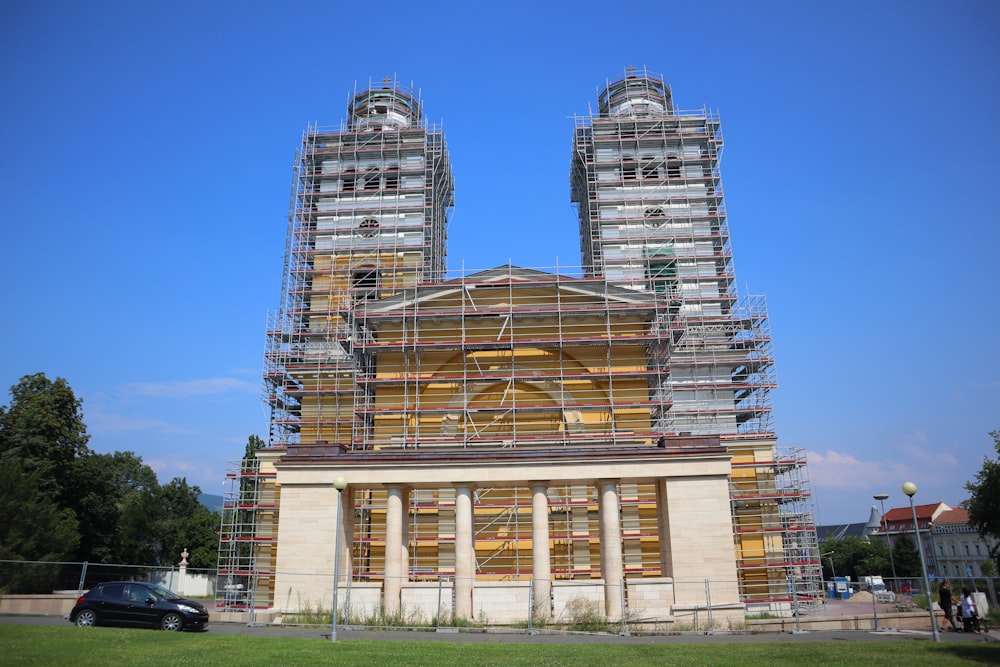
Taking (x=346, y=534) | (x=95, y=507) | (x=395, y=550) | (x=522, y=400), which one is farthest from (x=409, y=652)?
(x=95, y=507)

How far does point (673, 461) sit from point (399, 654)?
49.5 feet

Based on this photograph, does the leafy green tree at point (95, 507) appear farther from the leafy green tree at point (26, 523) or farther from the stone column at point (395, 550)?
the stone column at point (395, 550)

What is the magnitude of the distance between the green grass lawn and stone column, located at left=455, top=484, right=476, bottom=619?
7.16 metres

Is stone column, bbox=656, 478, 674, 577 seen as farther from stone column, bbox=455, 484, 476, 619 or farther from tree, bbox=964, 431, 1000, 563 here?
tree, bbox=964, 431, 1000, 563

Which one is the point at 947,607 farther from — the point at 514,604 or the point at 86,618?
the point at 86,618

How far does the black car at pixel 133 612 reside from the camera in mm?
20203

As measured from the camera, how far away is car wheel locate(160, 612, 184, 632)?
20.1m

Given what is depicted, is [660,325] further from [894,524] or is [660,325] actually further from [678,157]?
[894,524]

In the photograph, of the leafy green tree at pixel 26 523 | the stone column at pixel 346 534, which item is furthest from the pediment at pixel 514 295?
the leafy green tree at pixel 26 523

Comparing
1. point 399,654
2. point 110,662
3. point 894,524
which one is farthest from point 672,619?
point 894,524

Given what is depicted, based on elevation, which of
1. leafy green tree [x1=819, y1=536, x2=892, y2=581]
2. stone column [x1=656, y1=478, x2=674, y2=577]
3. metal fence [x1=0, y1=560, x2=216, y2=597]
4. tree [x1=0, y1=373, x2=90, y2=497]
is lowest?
leafy green tree [x1=819, y1=536, x2=892, y2=581]

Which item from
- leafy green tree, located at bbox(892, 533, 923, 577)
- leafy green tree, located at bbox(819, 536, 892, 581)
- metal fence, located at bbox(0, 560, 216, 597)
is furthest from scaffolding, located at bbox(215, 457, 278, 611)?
leafy green tree, located at bbox(819, 536, 892, 581)

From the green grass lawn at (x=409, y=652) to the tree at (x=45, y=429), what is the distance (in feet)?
114

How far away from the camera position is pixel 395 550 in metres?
27.1
